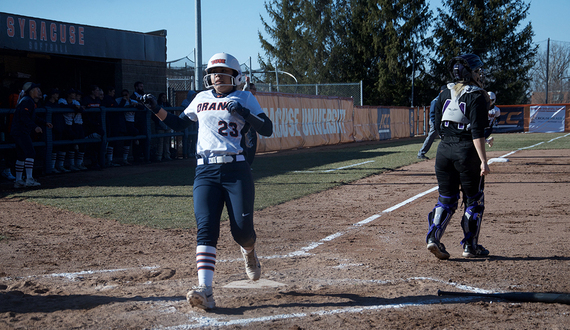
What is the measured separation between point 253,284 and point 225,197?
835 millimetres

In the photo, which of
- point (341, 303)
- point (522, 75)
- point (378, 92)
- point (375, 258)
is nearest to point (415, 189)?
point (375, 258)

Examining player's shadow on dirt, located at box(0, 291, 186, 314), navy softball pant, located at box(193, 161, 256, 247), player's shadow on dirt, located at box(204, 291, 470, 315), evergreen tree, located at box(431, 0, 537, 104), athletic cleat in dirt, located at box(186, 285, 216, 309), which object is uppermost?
evergreen tree, located at box(431, 0, 537, 104)

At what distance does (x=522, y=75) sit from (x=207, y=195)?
54.0 metres

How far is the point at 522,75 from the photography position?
51.4 m

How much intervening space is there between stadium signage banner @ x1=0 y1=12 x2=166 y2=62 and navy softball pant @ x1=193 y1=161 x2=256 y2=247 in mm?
13349

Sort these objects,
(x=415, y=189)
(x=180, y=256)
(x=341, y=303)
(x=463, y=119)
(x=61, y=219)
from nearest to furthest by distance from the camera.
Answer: (x=341, y=303)
(x=463, y=119)
(x=180, y=256)
(x=61, y=219)
(x=415, y=189)

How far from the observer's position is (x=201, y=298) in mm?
3617

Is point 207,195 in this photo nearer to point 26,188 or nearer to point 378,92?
point 26,188

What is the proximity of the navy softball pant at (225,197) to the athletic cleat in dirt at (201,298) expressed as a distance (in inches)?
15.3

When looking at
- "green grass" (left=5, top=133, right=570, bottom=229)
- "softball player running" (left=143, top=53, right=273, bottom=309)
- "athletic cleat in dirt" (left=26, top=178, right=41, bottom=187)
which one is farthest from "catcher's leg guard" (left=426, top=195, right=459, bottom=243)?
"athletic cleat in dirt" (left=26, top=178, right=41, bottom=187)

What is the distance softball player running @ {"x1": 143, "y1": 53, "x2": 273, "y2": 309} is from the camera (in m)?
3.92

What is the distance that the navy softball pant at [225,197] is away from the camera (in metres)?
3.96

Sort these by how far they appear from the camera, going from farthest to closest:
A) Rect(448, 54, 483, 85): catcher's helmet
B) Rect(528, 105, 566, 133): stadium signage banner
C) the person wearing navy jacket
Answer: Rect(528, 105, 566, 133): stadium signage banner < the person wearing navy jacket < Rect(448, 54, 483, 85): catcher's helmet

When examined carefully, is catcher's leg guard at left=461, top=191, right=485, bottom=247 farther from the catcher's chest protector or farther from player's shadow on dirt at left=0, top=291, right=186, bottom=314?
player's shadow on dirt at left=0, top=291, right=186, bottom=314
